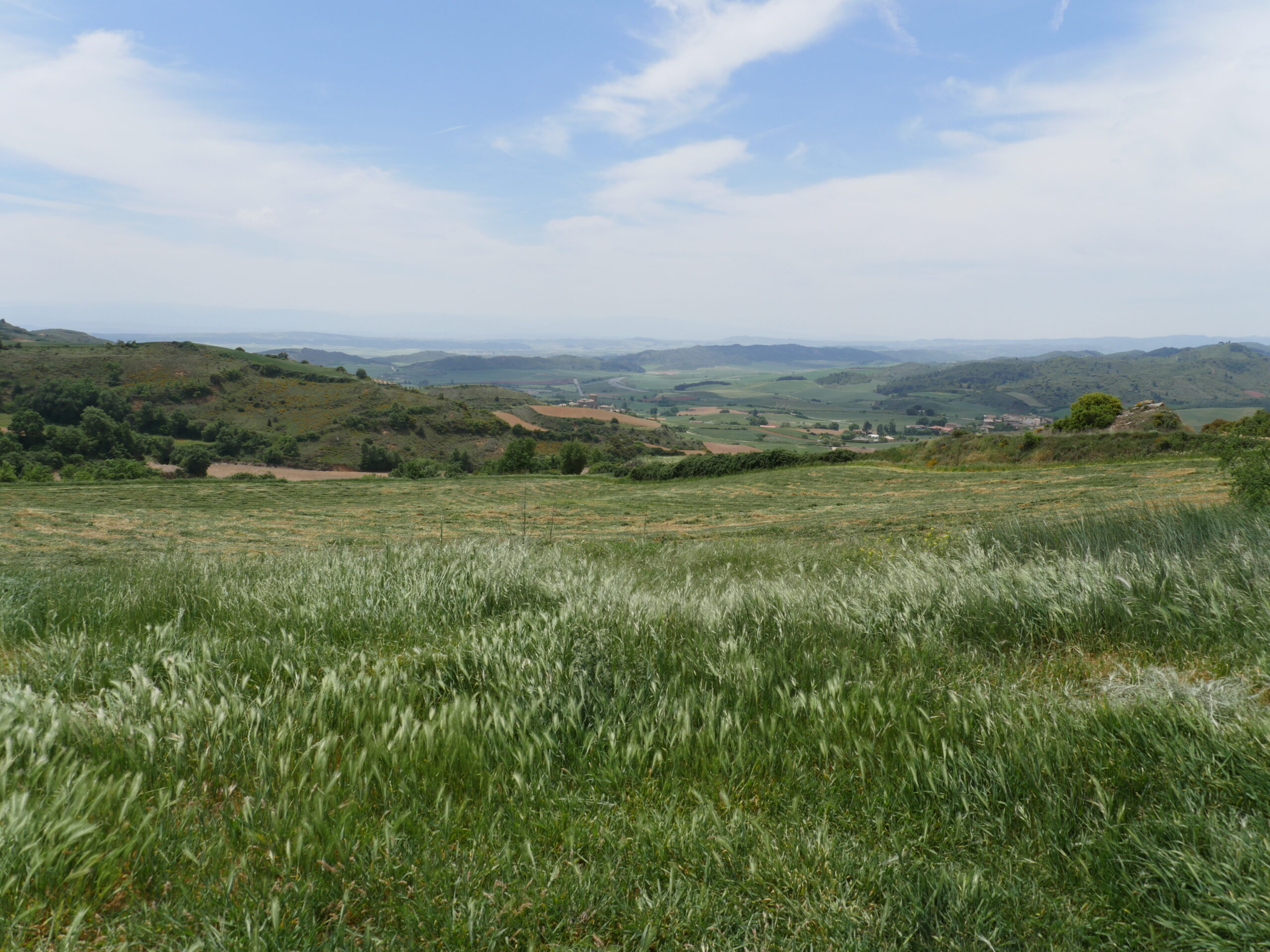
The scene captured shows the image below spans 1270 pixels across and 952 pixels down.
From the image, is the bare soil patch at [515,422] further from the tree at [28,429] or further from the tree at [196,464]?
the tree at [28,429]

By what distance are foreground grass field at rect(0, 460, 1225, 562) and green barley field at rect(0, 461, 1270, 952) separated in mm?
6498

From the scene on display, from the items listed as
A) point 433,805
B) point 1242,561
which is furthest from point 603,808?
point 1242,561

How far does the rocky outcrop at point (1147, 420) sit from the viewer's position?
112ft

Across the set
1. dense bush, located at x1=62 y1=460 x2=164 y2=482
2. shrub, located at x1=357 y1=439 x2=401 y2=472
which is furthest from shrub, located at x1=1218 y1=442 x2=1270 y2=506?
shrub, located at x1=357 y1=439 x2=401 y2=472

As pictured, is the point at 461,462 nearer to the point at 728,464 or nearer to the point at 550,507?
the point at 728,464

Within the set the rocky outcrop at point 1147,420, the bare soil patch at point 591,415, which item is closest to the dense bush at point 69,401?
the bare soil patch at point 591,415

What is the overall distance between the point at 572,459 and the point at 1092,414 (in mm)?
37130

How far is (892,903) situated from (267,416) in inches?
4957

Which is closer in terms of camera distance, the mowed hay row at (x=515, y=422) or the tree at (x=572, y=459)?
the tree at (x=572, y=459)

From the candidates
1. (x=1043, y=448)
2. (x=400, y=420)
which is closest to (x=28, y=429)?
(x=400, y=420)

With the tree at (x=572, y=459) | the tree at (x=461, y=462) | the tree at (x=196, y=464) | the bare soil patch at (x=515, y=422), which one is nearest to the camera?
the tree at (x=572, y=459)

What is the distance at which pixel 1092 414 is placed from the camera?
3731 centimetres

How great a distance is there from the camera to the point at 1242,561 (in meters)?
→ 3.81

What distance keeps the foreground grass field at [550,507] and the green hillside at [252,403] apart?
223ft
